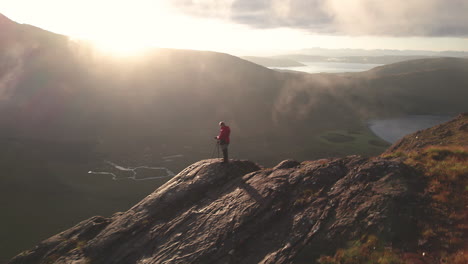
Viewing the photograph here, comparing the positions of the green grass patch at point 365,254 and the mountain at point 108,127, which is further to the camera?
the mountain at point 108,127

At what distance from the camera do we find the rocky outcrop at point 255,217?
15.2 metres

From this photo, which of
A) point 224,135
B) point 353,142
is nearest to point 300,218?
point 224,135

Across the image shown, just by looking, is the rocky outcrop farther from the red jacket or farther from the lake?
the lake

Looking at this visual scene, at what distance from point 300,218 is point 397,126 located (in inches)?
7544

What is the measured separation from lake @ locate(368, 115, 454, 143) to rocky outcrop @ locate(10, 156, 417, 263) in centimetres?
14210

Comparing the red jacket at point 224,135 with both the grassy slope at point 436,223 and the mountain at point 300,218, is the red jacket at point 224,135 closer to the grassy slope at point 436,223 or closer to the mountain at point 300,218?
the mountain at point 300,218

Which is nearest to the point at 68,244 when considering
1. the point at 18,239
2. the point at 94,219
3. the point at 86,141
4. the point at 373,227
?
the point at 94,219

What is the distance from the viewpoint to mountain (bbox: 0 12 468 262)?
80250 mm

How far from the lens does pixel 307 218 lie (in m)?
16.5

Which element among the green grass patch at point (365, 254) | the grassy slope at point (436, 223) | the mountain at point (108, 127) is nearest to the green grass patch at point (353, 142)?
the mountain at point (108, 127)

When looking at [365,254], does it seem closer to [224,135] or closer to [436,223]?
[436,223]

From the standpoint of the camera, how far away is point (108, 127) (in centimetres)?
14525

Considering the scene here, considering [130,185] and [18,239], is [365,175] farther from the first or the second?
[130,185]

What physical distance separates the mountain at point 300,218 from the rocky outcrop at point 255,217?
63mm
